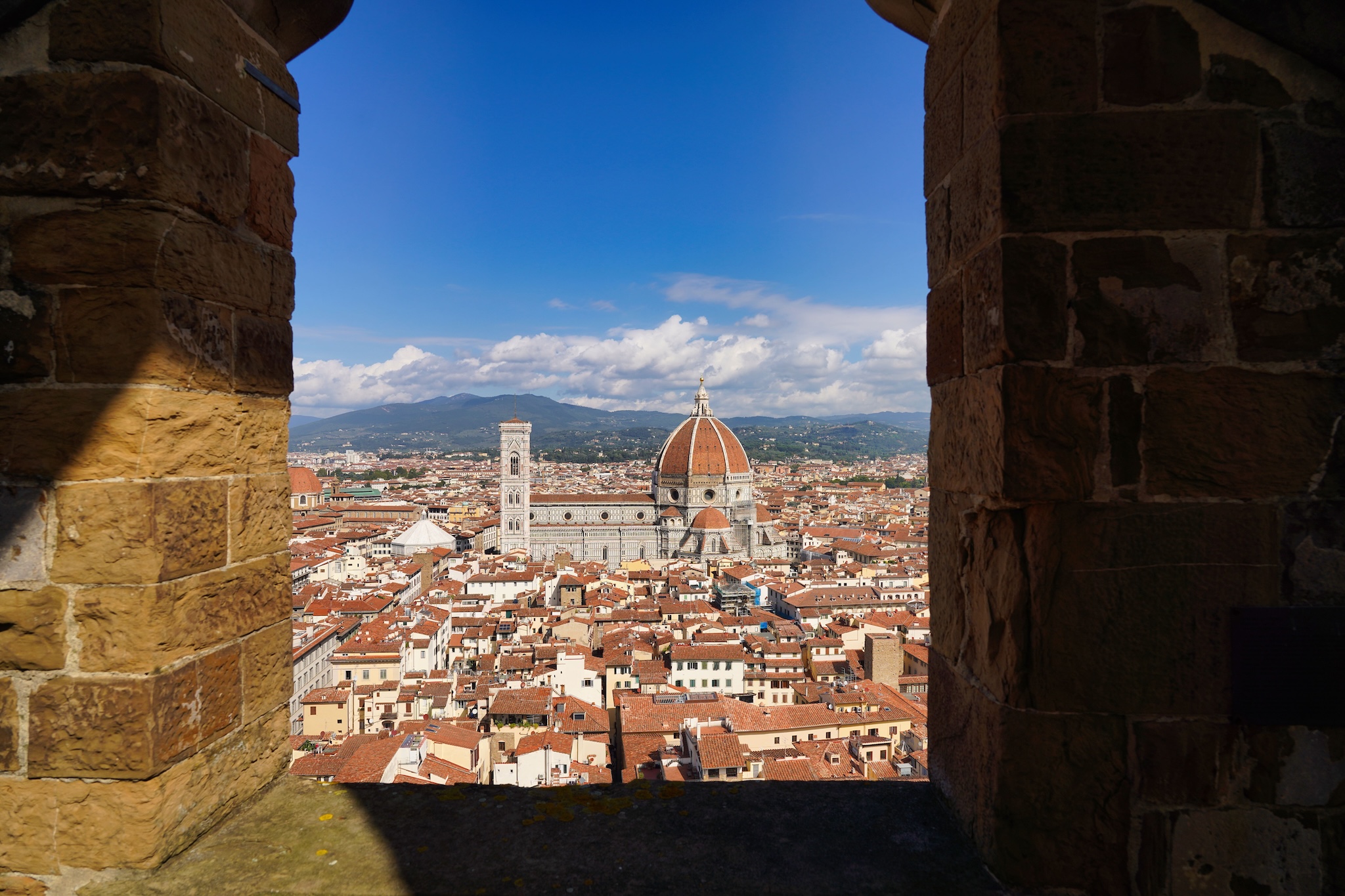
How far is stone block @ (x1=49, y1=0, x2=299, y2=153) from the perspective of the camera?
56.3 inches

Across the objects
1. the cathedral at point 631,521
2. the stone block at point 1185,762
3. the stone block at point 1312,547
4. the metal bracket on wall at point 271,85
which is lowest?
the cathedral at point 631,521

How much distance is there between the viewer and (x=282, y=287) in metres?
1.84

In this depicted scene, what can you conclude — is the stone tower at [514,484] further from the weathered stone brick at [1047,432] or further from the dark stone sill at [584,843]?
the weathered stone brick at [1047,432]

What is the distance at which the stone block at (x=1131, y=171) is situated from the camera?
1317 mm

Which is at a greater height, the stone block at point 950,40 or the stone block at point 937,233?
the stone block at point 950,40

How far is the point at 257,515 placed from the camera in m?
1.72

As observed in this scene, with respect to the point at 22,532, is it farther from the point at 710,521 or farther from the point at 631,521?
the point at 631,521

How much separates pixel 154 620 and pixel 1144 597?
1.76 meters

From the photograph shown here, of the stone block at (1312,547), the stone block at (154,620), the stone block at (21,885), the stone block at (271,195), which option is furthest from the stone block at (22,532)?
the stone block at (1312,547)

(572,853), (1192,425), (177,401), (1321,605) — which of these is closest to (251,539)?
(177,401)

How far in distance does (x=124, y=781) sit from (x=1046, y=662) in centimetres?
167

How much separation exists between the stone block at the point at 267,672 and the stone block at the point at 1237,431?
182 cm

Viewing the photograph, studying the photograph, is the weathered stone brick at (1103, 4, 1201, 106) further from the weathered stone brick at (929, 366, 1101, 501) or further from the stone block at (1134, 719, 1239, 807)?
the stone block at (1134, 719, 1239, 807)

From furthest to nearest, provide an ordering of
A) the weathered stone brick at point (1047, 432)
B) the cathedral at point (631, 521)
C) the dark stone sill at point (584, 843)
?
the cathedral at point (631, 521)
the dark stone sill at point (584, 843)
the weathered stone brick at point (1047, 432)
